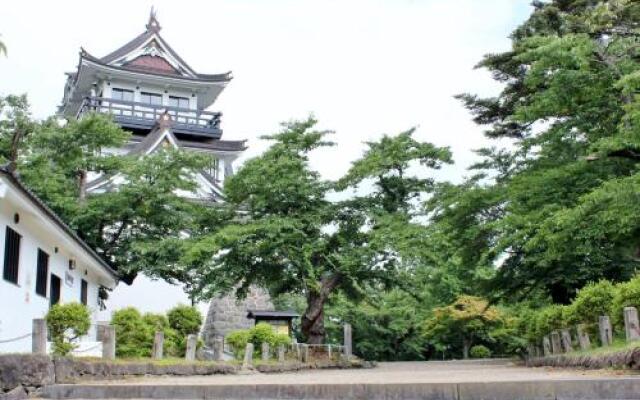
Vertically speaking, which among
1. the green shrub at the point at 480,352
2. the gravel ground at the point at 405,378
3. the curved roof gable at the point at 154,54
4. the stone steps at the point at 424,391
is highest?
the curved roof gable at the point at 154,54

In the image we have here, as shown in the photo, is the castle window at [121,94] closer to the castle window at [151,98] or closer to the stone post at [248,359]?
the castle window at [151,98]

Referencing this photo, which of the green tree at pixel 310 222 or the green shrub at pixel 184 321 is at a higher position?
the green tree at pixel 310 222

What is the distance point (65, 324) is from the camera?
1098cm

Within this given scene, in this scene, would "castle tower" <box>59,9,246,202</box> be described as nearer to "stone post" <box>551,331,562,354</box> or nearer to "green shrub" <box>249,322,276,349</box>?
"green shrub" <box>249,322,276,349</box>

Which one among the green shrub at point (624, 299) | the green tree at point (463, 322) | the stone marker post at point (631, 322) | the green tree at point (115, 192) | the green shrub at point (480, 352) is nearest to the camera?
the stone marker post at point (631, 322)

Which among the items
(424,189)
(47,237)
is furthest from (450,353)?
(47,237)

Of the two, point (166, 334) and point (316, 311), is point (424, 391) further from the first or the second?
point (316, 311)

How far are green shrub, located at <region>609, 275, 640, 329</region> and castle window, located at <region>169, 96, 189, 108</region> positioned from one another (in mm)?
32070

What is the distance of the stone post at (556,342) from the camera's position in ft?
49.1

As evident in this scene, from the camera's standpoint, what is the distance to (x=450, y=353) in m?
38.7

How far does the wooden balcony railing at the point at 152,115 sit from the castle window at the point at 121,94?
1.32 metres

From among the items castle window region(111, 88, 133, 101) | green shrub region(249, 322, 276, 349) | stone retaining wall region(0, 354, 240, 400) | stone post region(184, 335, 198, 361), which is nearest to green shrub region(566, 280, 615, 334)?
stone post region(184, 335, 198, 361)

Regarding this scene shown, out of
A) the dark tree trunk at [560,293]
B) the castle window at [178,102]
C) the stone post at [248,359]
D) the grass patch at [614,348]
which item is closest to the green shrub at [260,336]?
the stone post at [248,359]

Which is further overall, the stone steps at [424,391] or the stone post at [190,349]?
the stone post at [190,349]
